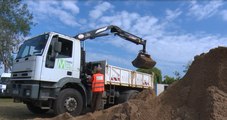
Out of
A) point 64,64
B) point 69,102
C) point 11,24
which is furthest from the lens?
point 11,24

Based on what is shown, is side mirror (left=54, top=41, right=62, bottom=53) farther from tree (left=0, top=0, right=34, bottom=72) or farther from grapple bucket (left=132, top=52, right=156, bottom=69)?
tree (left=0, top=0, right=34, bottom=72)

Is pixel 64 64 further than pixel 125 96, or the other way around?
pixel 125 96

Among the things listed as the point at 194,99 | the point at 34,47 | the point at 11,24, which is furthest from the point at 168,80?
the point at 194,99

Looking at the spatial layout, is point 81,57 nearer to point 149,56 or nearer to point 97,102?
point 97,102

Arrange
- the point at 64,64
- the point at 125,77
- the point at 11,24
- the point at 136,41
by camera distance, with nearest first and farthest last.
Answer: the point at 64,64
the point at 125,77
the point at 136,41
the point at 11,24

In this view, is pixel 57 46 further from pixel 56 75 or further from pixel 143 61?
pixel 143 61

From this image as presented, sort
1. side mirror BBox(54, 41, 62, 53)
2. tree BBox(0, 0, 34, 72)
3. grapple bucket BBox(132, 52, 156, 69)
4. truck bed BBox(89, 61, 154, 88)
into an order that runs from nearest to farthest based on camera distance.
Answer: side mirror BBox(54, 41, 62, 53) → truck bed BBox(89, 61, 154, 88) → grapple bucket BBox(132, 52, 156, 69) → tree BBox(0, 0, 34, 72)

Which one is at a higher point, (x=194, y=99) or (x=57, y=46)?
(x=57, y=46)

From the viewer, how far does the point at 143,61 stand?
1669 cm

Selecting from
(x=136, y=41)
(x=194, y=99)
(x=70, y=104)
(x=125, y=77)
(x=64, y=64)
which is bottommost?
(x=70, y=104)

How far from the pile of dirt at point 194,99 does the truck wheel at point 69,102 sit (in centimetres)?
293

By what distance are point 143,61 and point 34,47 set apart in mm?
6052

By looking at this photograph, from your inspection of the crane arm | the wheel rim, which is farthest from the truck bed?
the wheel rim

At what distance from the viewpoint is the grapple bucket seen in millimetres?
16719
